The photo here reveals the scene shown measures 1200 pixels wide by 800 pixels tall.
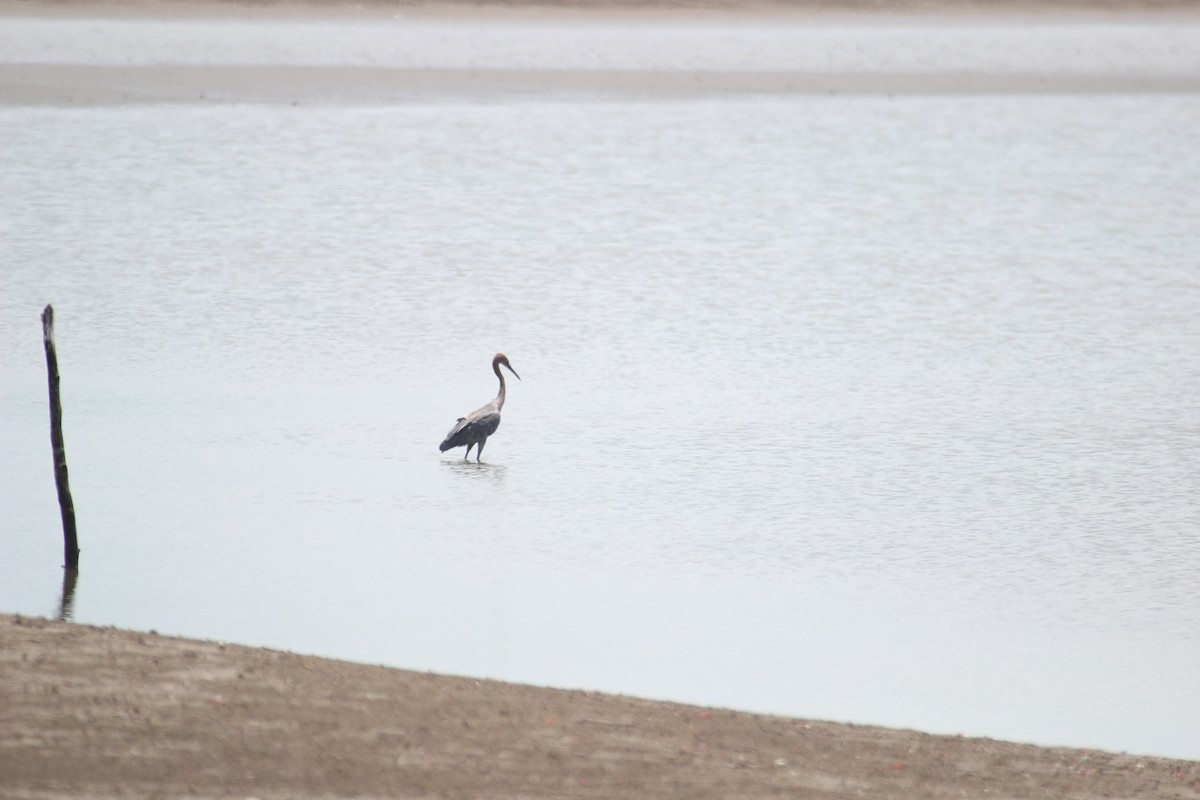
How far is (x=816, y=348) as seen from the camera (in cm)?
2023

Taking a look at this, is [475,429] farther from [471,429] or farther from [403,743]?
[403,743]

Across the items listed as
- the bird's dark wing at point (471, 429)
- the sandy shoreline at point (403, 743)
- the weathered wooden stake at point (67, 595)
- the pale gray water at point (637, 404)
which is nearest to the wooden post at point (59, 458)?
the weathered wooden stake at point (67, 595)

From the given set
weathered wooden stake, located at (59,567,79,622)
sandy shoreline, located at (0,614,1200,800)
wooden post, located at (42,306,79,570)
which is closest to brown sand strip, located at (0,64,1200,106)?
wooden post, located at (42,306,79,570)

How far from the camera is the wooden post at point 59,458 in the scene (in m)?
11.6

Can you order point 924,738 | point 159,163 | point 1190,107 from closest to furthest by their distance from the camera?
point 924,738, point 159,163, point 1190,107

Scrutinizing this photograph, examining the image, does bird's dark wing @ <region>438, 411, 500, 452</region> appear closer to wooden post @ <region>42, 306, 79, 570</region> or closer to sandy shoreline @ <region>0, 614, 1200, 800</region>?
wooden post @ <region>42, 306, 79, 570</region>

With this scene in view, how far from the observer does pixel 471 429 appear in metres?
15.2

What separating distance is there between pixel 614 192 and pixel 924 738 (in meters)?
21.7

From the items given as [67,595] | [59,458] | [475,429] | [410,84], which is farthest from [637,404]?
[410,84]

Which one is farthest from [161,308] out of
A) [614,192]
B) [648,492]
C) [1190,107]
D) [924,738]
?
[1190,107]

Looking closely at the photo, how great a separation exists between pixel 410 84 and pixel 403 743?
26.8 metres

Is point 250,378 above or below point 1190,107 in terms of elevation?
below

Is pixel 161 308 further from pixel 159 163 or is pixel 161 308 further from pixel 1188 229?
pixel 1188 229

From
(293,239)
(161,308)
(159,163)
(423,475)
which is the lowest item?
(423,475)
